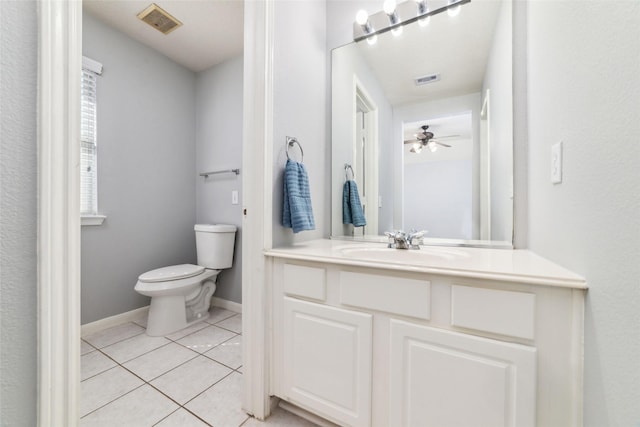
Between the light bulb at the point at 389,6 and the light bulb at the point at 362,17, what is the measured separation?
0.38 feet

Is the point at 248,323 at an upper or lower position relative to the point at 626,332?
lower

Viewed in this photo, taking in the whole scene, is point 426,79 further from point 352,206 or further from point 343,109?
point 352,206

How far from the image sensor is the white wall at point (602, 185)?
1.55 ft

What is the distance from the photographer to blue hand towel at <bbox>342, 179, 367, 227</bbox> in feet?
5.44

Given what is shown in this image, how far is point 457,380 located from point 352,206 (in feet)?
3.47

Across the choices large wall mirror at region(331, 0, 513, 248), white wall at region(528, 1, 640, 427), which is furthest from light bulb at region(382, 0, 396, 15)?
white wall at region(528, 1, 640, 427)

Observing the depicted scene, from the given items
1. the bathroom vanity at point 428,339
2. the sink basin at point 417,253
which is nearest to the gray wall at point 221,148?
the bathroom vanity at point 428,339

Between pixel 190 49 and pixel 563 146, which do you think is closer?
pixel 563 146

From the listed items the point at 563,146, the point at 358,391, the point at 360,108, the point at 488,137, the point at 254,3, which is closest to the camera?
the point at 563,146

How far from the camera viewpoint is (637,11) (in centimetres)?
46

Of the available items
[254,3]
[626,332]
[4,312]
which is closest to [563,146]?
[626,332]

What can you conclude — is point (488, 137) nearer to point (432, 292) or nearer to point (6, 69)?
point (432, 292)

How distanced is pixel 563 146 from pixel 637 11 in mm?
401

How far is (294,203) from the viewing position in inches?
49.4
